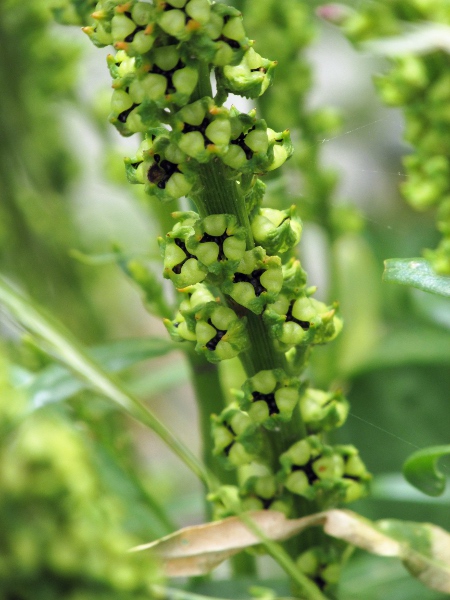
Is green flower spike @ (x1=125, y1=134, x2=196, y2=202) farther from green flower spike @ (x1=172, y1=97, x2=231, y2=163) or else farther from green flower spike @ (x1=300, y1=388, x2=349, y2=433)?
green flower spike @ (x1=300, y1=388, x2=349, y2=433)

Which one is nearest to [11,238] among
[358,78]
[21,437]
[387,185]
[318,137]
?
[318,137]

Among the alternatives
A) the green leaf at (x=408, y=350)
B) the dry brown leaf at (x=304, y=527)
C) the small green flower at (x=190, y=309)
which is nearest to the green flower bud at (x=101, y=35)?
the small green flower at (x=190, y=309)

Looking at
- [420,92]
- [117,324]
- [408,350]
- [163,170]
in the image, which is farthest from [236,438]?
[117,324]

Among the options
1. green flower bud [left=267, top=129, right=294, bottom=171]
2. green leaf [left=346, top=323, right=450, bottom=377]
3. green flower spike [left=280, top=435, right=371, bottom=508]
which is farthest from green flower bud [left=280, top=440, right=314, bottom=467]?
green leaf [left=346, top=323, right=450, bottom=377]

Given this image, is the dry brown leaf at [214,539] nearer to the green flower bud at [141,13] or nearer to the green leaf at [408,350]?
the green flower bud at [141,13]

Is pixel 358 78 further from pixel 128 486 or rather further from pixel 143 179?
pixel 143 179

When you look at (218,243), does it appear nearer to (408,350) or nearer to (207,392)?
(207,392)

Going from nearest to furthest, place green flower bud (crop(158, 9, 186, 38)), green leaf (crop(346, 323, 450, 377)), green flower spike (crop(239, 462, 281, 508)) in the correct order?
green flower bud (crop(158, 9, 186, 38)) → green flower spike (crop(239, 462, 281, 508)) → green leaf (crop(346, 323, 450, 377))
